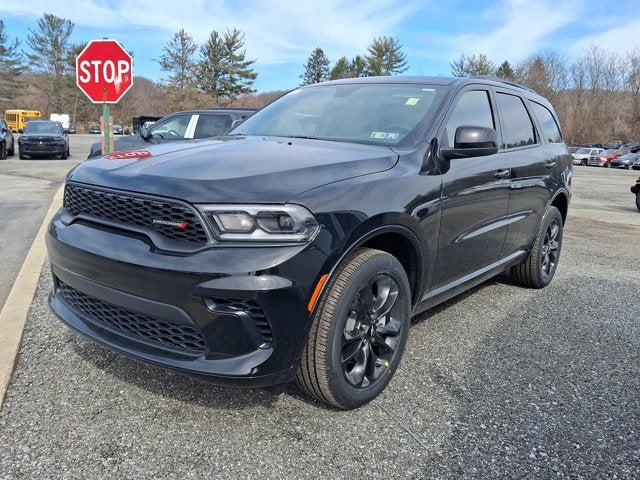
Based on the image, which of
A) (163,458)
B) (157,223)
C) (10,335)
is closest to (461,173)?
(157,223)

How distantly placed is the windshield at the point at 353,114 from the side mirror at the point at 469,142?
9.4 inches

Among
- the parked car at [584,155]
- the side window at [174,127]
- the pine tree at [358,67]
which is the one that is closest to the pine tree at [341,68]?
the pine tree at [358,67]

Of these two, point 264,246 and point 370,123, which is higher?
point 370,123

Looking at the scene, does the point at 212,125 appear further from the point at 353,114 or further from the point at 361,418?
the point at 361,418

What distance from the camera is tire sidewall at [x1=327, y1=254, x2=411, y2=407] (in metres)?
2.49

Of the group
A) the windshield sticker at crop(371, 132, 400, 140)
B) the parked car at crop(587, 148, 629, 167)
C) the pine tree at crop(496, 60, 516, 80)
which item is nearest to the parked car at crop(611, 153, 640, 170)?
the parked car at crop(587, 148, 629, 167)

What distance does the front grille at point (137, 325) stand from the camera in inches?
91.8

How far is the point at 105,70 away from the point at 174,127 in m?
1.85

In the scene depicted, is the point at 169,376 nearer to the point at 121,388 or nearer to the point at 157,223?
the point at 121,388

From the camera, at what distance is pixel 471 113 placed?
375 centimetres

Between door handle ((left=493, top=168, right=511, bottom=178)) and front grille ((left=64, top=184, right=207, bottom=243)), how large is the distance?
7.69 ft

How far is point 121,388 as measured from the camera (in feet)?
9.34

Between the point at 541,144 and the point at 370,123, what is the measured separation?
2112mm

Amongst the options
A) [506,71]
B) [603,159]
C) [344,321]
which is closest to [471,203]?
[344,321]
